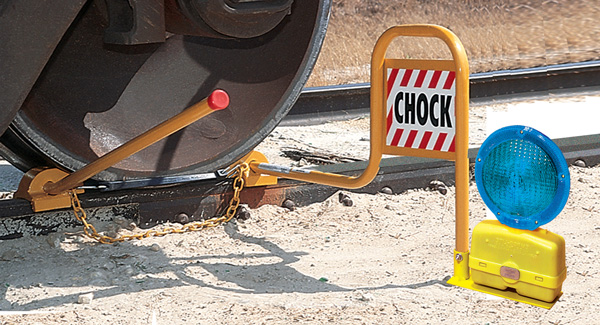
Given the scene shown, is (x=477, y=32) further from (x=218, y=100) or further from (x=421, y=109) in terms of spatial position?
(x=218, y=100)

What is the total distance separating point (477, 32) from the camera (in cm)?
984

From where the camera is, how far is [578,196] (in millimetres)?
4367

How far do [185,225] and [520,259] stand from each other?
75.9 inches

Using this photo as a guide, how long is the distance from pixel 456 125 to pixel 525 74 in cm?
427

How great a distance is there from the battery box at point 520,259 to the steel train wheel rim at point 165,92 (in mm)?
1465

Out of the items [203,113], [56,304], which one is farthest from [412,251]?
[56,304]

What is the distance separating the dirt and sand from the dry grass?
13.1ft

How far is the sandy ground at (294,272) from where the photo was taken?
2.98 meters

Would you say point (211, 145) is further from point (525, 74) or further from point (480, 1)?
point (480, 1)

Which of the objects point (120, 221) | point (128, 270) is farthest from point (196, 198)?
point (128, 270)

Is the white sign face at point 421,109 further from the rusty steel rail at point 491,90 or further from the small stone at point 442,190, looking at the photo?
the rusty steel rail at point 491,90

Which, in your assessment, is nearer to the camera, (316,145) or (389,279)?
(389,279)

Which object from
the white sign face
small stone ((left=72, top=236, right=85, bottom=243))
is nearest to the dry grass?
small stone ((left=72, top=236, right=85, bottom=243))

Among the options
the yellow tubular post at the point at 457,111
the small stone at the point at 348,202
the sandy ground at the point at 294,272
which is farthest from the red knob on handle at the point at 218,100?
the small stone at the point at 348,202
